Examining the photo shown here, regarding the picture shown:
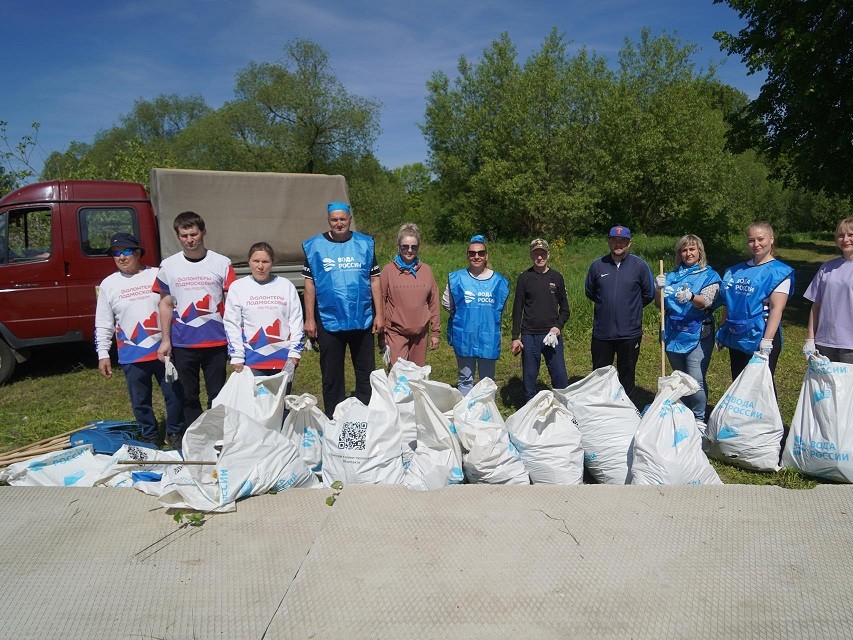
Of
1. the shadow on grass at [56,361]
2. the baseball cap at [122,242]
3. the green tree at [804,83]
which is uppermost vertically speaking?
the green tree at [804,83]

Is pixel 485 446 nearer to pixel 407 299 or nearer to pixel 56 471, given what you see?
pixel 407 299

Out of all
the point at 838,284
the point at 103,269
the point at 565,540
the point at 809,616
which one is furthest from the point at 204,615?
the point at 103,269

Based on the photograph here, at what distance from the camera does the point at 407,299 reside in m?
4.73

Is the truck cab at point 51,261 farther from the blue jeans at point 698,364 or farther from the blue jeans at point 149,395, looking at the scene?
the blue jeans at point 698,364

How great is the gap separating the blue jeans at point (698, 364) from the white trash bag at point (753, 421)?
50 cm

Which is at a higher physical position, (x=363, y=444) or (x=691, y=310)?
(x=691, y=310)

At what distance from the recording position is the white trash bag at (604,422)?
4059 millimetres

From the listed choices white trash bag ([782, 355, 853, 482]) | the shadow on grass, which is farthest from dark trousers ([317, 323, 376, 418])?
the shadow on grass

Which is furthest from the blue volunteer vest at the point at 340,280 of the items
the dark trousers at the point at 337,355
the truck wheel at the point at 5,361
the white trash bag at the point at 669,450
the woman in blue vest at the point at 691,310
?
the truck wheel at the point at 5,361

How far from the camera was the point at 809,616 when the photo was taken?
2.58 metres

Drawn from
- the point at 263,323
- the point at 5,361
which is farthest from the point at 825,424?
the point at 5,361

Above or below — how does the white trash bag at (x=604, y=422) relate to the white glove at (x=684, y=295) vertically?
below

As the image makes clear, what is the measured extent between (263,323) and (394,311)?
3.42ft

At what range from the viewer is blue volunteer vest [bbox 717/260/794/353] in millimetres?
4266
